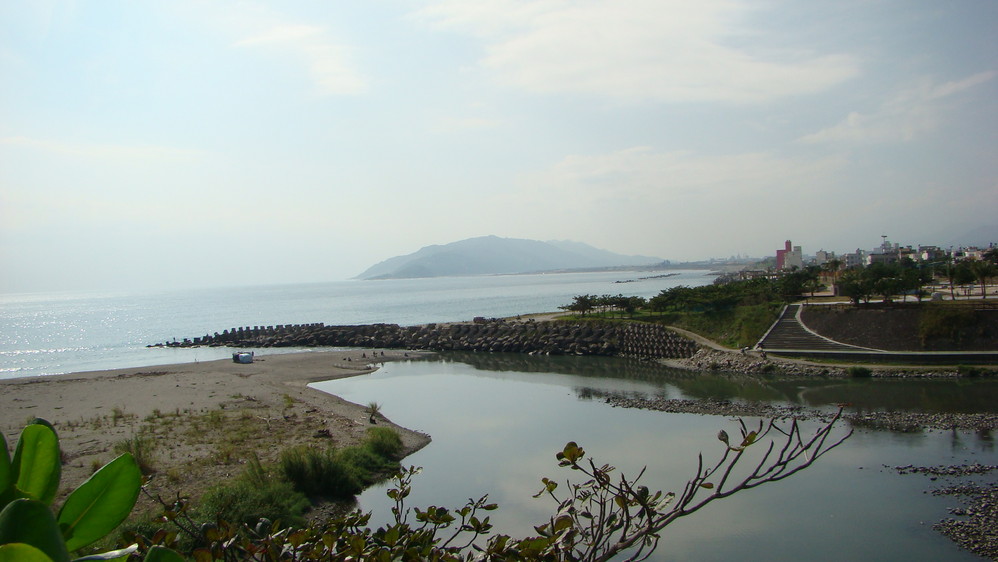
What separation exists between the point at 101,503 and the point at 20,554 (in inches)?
18.0

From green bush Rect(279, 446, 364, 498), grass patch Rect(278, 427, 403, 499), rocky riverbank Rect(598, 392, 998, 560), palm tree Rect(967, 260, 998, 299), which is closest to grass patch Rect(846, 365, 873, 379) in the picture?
rocky riverbank Rect(598, 392, 998, 560)

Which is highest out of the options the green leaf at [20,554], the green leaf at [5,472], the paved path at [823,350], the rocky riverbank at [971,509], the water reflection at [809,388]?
the green leaf at [5,472]

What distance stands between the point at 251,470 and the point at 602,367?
963 inches

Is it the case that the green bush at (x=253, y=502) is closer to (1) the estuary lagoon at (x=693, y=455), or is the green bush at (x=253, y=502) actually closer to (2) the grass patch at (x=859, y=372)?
(1) the estuary lagoon at (x=693, y=455)

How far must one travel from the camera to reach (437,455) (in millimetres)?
19281

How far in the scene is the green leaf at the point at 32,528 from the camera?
997mm

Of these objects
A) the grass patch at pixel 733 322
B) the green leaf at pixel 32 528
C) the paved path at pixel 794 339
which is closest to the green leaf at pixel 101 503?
the green leaf at pixel 32 528

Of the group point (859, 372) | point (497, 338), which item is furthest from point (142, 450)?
point (497, 338)

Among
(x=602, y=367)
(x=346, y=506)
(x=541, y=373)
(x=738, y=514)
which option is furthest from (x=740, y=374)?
(x=346, y=506)

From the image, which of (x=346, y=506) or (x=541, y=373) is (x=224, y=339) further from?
(x=346, y=506)

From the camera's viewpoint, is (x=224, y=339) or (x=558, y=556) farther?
(x=224, y=339)

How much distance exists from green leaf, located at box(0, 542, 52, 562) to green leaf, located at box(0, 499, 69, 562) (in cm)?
8

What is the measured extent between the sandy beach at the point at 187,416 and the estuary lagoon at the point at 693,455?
2.83 m

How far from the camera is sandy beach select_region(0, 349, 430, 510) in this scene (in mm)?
16547
